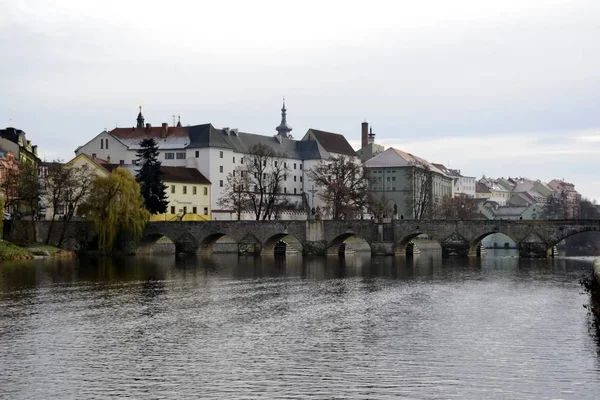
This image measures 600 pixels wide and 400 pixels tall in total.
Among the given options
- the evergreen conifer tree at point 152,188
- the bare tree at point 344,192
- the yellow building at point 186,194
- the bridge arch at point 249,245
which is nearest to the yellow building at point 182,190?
the yellow building at point 186,194

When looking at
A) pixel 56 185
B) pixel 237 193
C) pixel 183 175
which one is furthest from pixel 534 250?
pixel 183 175

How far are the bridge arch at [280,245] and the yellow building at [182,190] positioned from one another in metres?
16.2

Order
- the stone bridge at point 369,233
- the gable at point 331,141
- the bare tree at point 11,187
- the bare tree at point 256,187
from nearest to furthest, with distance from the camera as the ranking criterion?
1. the stone bridge at point 369,233
2. the bare tree at point 11,187
3. the bare tree at point 256,187
4. the gable at point 331,141

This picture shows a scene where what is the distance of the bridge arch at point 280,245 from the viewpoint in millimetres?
80500

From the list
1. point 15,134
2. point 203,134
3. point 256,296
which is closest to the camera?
point 256,296

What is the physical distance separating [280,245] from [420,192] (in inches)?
1232

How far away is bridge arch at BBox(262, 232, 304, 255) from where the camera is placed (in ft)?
264

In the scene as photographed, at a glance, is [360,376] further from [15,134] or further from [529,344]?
[15,134]

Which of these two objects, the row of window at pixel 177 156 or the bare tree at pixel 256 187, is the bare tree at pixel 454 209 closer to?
the bare tree at pixel 256 187

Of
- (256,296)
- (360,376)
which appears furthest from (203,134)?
(360,376)

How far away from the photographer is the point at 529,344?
2528cm

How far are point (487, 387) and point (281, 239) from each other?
66743mm

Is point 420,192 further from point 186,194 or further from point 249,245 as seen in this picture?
point 249,245

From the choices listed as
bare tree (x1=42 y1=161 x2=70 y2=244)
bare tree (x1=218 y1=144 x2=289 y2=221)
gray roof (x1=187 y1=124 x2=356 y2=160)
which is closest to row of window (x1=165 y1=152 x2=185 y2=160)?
gray roof (x1=187 y1=124 x2=356 y2=160)
